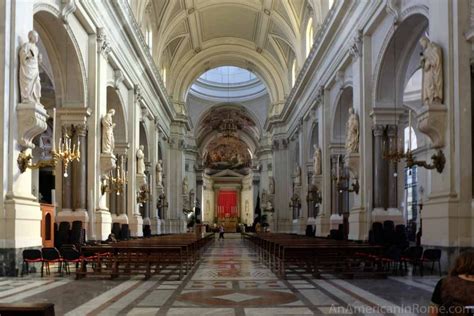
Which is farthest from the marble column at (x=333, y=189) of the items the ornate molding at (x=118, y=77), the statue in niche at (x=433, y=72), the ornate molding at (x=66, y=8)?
the ornate molding at (x=66, y=8)

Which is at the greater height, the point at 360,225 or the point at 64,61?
the point at 64,61

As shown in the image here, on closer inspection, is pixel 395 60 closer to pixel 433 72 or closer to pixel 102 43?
pixel 433 72

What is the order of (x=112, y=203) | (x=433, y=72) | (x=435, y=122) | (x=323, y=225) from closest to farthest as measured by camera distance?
(x=435, y=122)
(x=433, y=72)
(x=112, y=203)
(x=323, y=225)

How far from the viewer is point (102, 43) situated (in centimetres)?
1678

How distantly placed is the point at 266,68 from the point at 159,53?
10.1 metres

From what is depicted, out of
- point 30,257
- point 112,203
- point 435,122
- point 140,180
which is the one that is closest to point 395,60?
point 435,122

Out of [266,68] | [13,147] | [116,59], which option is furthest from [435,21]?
[266,68]

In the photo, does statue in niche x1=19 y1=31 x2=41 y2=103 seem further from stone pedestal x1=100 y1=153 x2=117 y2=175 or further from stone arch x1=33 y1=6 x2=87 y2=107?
stone pedestal x1=100 y1=153 x2=117 y2=175

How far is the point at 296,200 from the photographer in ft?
104

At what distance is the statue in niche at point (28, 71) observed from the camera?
34.8 feet

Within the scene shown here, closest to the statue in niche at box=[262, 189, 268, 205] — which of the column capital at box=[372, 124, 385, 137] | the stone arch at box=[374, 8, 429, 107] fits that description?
the column capital at box=[372, 124, 385, 137]

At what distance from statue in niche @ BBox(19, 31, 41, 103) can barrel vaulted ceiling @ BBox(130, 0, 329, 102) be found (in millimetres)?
12749

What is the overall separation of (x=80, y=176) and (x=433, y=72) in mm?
9826

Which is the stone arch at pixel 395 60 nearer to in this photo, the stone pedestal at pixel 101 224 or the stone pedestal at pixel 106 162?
the stone pedestal at pixel 106 162
